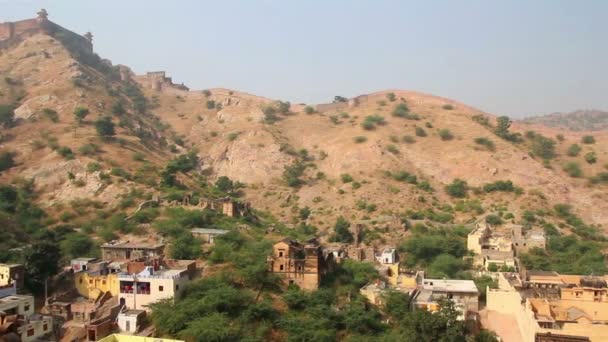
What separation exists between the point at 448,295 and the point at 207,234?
10550mm

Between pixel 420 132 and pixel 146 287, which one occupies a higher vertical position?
pixel 420 132

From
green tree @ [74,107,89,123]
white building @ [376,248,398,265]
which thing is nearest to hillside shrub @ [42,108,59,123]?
green tree @ [74,107,89,123]

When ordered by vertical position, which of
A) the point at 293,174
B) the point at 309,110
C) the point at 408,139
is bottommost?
the point at 293,174

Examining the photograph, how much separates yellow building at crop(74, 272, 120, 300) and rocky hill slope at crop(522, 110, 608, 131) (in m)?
90.2

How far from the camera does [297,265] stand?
22.4 meters

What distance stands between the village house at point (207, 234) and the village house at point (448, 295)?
29.2ft

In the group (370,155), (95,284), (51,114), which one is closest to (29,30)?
(51,114)

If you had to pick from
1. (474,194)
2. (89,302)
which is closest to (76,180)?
(89,302)

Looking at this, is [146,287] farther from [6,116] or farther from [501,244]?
[6,116]

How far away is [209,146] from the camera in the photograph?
56.3m

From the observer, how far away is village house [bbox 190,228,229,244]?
87.2ft

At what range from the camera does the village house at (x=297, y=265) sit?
2225 cm

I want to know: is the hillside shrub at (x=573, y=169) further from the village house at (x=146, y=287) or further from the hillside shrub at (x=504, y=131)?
the village house at (x=146, y=287)

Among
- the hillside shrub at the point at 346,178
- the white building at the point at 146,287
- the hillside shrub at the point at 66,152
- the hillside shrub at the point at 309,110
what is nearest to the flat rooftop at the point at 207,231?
the white building at the point at 146,287
